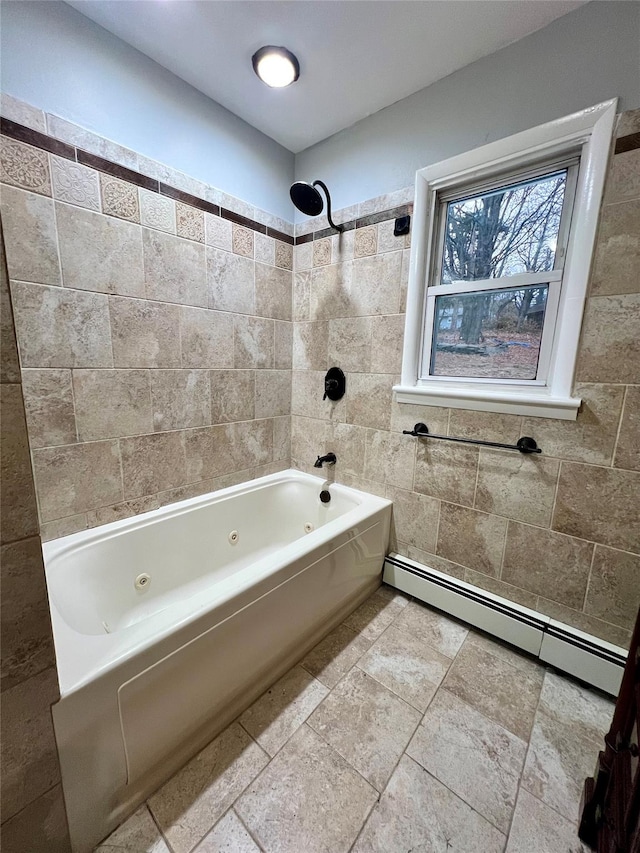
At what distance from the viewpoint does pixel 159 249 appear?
5.13ft

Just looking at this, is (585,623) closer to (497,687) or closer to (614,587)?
(614,587)

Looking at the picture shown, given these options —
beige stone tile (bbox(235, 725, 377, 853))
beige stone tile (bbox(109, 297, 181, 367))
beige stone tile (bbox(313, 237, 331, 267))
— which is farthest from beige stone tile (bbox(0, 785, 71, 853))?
beige stone tile (bbox(313, 237, 331, 267))

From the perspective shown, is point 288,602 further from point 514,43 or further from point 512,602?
point 514,43

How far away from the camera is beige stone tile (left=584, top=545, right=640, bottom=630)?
1267 mm

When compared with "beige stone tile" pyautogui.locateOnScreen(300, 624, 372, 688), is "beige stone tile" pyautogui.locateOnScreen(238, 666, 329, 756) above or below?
above

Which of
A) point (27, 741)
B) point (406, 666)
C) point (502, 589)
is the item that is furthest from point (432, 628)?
point (27, 741)

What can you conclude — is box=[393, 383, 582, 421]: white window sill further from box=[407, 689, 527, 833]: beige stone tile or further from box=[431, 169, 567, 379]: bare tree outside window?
box=[407, 689, 527, 833]: beige stone tile

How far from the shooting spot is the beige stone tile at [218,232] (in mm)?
1730

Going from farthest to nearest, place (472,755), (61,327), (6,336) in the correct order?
(61,327), (472,755), (6,336)

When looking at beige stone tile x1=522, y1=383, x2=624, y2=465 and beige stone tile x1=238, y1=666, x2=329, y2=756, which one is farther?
beige stone tile x1=522, y1=383, x2=624, y2=465

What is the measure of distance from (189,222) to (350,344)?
3.46ft

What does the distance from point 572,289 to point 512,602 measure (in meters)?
1.41

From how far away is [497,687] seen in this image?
1.35 meters

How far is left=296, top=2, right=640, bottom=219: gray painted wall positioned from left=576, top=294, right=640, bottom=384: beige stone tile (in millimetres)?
675
